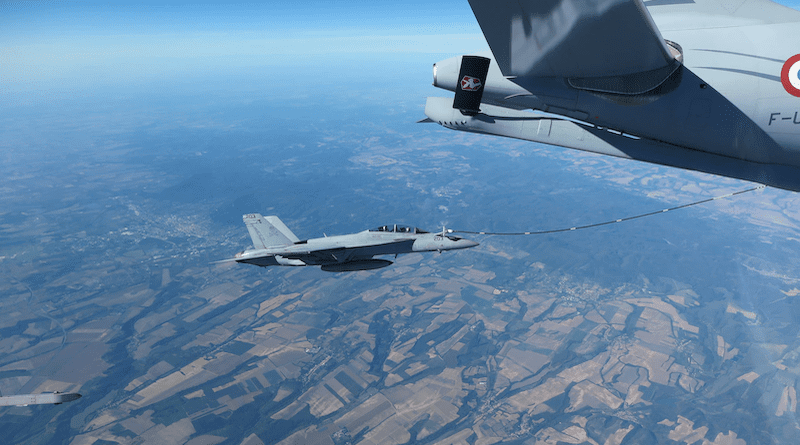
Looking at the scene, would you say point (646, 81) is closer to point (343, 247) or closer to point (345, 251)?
point (343, 247)

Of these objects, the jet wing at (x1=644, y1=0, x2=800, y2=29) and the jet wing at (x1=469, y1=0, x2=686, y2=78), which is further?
the jet wing at (x1=644, y1=0, x2=800, y2=29)

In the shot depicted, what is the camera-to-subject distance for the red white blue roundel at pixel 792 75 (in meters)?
6.92

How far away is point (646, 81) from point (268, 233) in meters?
17.5

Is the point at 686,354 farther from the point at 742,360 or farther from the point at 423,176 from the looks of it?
the point at 423,176

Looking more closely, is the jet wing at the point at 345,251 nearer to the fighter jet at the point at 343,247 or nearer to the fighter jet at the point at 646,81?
the fighter jet at the point at 343,247

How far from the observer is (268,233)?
1872 cm

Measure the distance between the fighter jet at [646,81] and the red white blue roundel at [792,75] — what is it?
0.02 meters

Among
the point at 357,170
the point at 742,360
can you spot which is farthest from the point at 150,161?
the point at 742,360

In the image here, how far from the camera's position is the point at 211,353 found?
68500 millimetres

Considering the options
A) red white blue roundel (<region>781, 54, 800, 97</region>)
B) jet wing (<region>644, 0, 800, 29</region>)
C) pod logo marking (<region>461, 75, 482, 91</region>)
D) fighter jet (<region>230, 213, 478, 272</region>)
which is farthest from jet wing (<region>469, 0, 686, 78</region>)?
fighter jet (<region>230, 213, 478, 272</region>)

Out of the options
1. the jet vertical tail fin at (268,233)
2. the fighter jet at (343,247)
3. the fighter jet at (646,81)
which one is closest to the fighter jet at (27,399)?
the jet vertical tail fin at (268,233)

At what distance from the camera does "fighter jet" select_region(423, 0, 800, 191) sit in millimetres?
5781

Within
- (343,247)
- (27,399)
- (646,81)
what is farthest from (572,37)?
(27,399)

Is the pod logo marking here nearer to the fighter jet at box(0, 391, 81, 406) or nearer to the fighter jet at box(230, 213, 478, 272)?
the fighter jet at box(230, 213, 478, 272)
